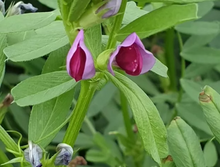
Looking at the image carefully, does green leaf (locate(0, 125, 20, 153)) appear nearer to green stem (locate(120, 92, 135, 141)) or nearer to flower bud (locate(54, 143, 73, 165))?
flower bud (locate(54, 143, 73, 165))

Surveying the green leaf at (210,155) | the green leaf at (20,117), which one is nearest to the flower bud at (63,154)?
the green leaf at (210,155)

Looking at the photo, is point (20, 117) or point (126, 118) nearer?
point (126, 118)

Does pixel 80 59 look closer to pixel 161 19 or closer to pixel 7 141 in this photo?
pixel 161 19

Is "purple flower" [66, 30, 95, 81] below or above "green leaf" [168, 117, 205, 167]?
above

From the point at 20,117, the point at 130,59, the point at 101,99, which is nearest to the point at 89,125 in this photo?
the point at 101,99

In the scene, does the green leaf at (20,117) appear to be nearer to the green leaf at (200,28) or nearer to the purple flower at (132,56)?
the green leaf at (200,28)

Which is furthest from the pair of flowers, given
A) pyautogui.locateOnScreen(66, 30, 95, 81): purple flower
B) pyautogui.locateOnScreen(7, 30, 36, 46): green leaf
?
pyautogui.locateOnScreen(7, 30, 36, 46): green leaf

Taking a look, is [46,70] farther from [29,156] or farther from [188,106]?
[188,106]
